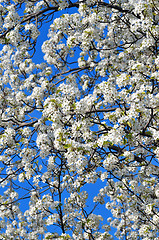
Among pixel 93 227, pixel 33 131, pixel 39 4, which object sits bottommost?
pixel 93 227

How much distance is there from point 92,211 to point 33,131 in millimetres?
2442

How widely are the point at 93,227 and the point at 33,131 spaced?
8.82 feet

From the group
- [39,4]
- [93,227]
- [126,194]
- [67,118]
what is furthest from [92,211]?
[39,4]

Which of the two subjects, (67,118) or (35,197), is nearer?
(67,118)

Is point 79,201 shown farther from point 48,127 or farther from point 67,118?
point 67,118

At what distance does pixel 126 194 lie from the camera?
786 cm

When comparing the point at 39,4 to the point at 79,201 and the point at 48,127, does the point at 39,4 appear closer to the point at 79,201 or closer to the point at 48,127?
the point at 48,127

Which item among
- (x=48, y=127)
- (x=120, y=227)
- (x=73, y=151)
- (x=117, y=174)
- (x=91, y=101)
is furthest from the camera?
(x=120, y=227)

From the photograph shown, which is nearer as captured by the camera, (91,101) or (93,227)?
(91,101)

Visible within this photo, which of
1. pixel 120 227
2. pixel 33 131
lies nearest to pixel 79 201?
pixel 33 131

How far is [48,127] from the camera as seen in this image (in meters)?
6.30

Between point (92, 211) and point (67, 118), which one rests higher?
point (67, 118)

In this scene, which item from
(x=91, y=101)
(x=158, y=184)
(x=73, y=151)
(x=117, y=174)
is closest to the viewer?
(x=73, y=151)

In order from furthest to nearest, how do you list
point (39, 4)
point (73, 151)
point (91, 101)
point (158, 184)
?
point (39, 4) → point (158, 184) → point (91, 101) → point (73, 151)
